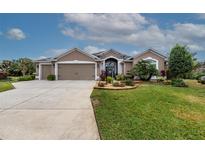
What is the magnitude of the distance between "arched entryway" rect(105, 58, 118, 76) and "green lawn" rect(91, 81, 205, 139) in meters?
11.4

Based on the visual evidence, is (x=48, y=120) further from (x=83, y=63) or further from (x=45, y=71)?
(x=45, y=71)

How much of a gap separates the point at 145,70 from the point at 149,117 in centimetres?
925

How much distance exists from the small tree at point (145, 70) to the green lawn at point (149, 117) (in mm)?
6683

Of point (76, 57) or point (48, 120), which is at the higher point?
point (76, 57)

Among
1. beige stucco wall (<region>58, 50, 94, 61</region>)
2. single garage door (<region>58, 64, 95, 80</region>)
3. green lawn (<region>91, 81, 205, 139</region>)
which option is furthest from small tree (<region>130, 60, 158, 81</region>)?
green lawn (<region>91, 81, 205, 139</region>)

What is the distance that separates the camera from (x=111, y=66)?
1928cm

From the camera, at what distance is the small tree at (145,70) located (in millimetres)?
14070

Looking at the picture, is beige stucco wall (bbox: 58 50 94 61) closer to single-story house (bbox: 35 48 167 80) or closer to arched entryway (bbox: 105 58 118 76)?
single-story house (bbox: 35 48 167 80)

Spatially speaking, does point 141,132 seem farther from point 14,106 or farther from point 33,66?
point 33,66

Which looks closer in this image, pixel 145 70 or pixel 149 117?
pixel 149 117

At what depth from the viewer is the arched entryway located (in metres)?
19.0

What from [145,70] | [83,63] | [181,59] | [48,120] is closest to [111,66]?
[83,63]

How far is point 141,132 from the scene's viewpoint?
424cm
